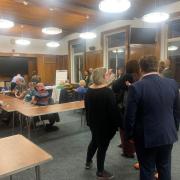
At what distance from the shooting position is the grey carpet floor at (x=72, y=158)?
102 inches

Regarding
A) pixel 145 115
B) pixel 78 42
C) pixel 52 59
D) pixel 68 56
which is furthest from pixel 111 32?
pixel 145 115

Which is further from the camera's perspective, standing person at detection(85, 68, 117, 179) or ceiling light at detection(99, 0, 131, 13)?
ceiling light at detection(99, 0, 131, 13)

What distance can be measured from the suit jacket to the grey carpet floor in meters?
1.09

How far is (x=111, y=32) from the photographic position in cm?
739

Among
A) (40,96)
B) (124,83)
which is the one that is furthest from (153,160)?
(40,96)

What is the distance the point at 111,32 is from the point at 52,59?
398cm

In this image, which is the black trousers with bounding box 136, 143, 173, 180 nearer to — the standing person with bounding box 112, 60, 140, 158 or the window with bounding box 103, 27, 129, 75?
the standing person with bounding box 112, 60, 140, 158

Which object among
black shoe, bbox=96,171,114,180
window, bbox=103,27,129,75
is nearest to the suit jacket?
black shoe, bbox=96,171,114,180

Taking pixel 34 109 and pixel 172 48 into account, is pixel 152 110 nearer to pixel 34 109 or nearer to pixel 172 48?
pixel 34 109

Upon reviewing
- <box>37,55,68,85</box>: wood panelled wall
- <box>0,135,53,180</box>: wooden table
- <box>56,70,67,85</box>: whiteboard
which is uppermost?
<box>37,55,68,85</box>: wood panelled wall

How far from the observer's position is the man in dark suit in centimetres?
163

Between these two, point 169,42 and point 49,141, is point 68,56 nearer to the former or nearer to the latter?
point 169,42

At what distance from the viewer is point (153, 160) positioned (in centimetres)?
173

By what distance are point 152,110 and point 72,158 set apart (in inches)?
73.9
